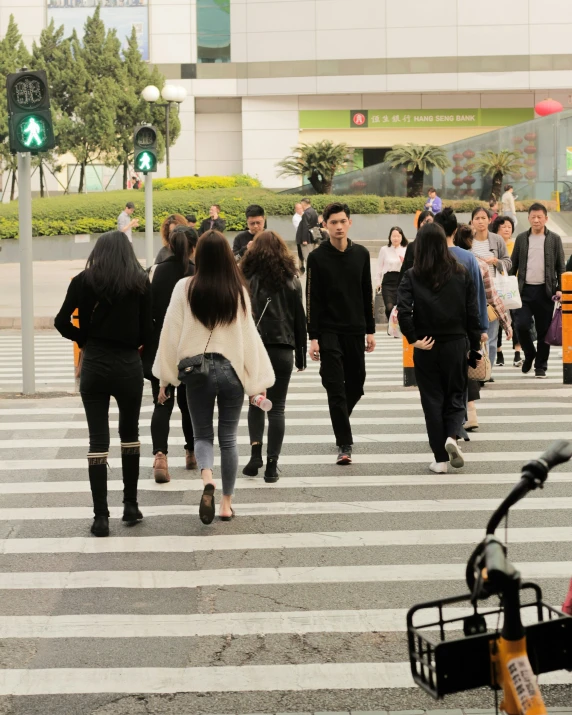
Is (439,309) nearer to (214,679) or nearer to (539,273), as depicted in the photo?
(214,679)

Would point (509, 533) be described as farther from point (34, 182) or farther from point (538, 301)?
point (34, 182)

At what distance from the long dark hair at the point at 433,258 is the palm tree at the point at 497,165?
31.7 meters

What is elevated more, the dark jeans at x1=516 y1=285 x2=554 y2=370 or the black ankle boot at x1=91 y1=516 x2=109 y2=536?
the dark jeans at x1=516 y1=285 x2=554 y2=370

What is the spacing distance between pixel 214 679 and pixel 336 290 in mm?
4664

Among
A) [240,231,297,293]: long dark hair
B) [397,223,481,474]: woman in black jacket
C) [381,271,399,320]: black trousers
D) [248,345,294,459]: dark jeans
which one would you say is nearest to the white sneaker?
[397,223,481,474]: woman in black jacket

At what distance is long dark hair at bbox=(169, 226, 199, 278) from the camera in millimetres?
8992

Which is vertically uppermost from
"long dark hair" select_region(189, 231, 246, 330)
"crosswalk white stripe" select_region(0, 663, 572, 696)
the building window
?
the building window

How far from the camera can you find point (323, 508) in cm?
812

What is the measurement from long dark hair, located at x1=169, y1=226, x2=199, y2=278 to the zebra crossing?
1580mm

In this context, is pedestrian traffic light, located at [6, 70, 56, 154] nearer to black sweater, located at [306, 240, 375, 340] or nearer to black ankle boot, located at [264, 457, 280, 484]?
black sweater, located at [306, 240, 375, 340]

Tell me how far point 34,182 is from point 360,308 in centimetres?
5029

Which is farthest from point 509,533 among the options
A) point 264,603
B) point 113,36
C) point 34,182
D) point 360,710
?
point 34,182

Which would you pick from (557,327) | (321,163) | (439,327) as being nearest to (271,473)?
(439,327)

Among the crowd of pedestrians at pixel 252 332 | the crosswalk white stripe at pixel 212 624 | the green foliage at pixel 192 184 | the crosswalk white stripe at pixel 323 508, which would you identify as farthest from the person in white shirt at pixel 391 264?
the green foliage at pixel 192 184
